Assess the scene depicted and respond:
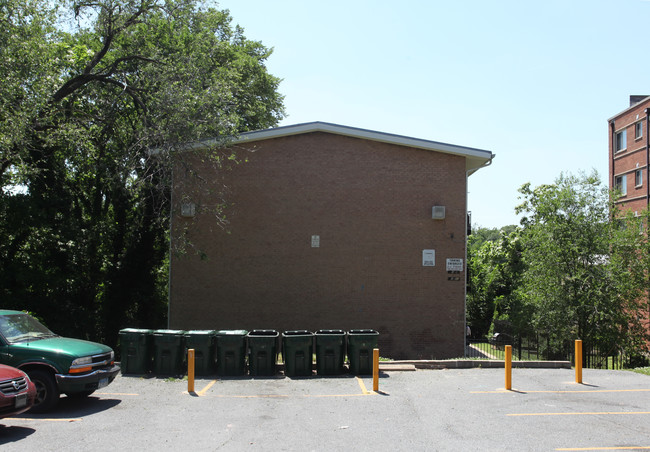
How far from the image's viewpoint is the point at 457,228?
1681 centimetres

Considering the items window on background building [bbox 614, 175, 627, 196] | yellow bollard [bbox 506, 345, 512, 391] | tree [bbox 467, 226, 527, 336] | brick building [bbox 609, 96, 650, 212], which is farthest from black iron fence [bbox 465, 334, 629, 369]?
window on background building [bbox 614, 175, 627, 196]

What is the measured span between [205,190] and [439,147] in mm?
7275

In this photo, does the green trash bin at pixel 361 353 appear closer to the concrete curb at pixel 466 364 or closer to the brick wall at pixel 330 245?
the concrete curb at pixel 466 364

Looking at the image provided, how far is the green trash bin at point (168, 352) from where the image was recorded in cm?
1191

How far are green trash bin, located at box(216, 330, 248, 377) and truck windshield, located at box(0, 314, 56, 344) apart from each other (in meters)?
3.47

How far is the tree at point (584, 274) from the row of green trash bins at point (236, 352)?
9.76 metres

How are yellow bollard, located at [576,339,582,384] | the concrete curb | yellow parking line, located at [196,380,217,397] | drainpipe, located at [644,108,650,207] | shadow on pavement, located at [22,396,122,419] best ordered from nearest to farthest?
shadow on pavement, located at [22,396,122,419] → yellow parking line, located at [196,380,217,397] → yellow bollard, located at [576,339,582,384] → the concrete curb → drainpipe, located at [644,108,650,207]

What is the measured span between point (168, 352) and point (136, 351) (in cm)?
70

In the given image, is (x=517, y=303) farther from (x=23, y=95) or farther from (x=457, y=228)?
(x=23, y=95)

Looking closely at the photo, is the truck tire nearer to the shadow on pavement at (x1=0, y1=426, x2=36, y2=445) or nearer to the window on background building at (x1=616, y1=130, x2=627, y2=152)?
the shadow on pavement at (x1=0, y1=426, x2=36, y2=445)

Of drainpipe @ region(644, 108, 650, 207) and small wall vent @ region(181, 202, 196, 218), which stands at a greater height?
drainpipe @ region(644, 108, 650, 207)

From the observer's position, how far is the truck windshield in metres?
9.23

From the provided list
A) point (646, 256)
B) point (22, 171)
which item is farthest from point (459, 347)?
point (22, 171)

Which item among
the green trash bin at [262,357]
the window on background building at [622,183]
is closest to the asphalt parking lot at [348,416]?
the green trash bin at [262,357]
